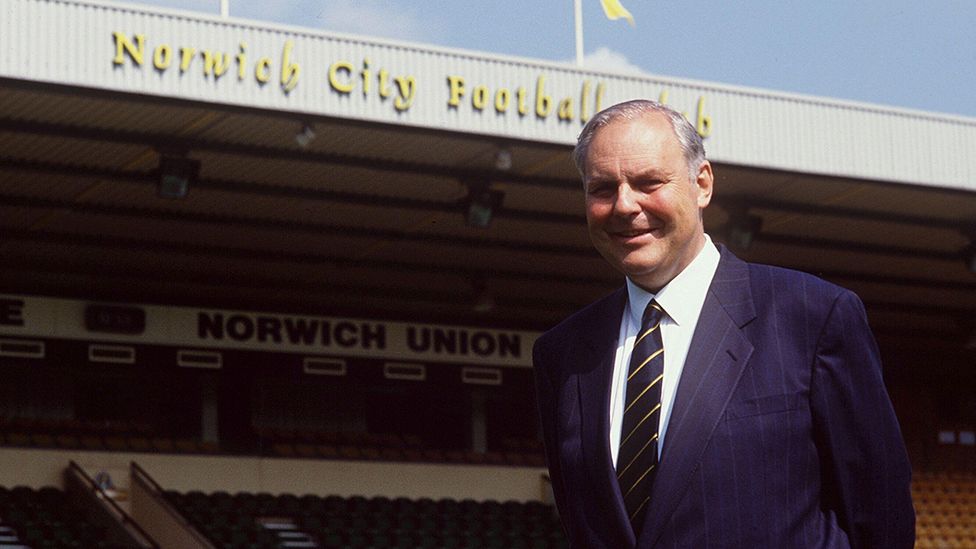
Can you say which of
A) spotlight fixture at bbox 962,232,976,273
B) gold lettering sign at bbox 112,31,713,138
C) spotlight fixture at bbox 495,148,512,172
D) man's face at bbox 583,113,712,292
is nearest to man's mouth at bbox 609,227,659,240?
man's face at bbox 583,113,712,292

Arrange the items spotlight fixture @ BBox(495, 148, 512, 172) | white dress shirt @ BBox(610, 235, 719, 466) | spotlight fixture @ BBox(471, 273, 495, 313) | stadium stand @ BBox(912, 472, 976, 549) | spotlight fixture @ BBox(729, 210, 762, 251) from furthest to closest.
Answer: stadium stand @ BBox(912, 472, 976, 549)
spotlight fixture @ BBox(471, 273, 495, 313)
spotlight fixture @ BBox(729, 210, 762, 251)
spotlight fixture @ BBox(495, 148, 512, 172)
white dress shirt @ BBox(610, 235, 719, 466)

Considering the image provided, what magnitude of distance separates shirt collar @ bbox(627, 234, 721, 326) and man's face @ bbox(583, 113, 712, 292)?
0.20ft

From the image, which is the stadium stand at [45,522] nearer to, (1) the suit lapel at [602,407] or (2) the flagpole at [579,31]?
(2) the flagpole at [579,31]

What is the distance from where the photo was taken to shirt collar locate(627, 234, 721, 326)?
2965 millimetres

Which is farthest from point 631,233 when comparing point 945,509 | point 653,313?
point 945,509

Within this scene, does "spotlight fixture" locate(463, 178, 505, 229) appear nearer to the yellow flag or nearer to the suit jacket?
the yellow flag

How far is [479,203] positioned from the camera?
16.8 metres

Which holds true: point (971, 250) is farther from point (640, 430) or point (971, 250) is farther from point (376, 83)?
point (640, 430)

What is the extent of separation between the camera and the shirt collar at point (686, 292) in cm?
296

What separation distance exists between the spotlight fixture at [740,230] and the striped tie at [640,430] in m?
14.8

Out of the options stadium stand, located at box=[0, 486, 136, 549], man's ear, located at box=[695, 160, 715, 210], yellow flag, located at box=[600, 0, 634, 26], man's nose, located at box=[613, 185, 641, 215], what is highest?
yellow flag, located at box=[600, 0, 634, 26]

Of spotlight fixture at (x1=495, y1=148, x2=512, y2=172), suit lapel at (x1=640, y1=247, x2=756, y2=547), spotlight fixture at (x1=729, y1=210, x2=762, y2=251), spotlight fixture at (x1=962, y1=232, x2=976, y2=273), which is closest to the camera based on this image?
suit lapel at (x1=640, y1=247, x2=756, y2=547)

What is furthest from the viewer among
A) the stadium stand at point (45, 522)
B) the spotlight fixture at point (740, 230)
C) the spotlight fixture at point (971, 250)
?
the spotlight fixture at point (971, 250)

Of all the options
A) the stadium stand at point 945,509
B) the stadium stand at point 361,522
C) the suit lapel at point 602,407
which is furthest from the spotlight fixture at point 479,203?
the suit lapel at point 602,407
